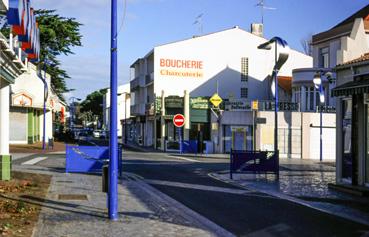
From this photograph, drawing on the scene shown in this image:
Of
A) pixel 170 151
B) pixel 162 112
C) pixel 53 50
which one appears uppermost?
pixel 53 50

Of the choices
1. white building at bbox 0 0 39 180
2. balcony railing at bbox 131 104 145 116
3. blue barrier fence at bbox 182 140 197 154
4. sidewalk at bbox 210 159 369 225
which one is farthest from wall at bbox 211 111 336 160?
white building at bbox 0 0 39 180

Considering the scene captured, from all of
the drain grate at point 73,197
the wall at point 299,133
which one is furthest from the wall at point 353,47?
the wall at point 299,133

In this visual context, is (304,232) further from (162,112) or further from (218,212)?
(162,112)

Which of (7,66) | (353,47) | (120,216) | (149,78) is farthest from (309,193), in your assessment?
(149,78)

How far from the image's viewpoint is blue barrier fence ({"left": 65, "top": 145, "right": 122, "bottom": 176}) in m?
21.4

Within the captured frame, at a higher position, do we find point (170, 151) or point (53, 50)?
point (53, 50)

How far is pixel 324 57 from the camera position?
158 ft

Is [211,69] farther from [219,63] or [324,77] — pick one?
[324,77]

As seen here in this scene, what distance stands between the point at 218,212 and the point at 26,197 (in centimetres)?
460

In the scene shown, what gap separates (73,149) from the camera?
2123cm

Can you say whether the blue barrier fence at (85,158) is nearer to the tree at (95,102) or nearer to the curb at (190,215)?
the curb at (190,215)

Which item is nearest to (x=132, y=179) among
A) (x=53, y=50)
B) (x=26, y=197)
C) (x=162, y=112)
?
(x=26, y=197)

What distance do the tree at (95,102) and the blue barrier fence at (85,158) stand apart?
119621 mm

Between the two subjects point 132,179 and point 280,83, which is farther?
point 280,83
